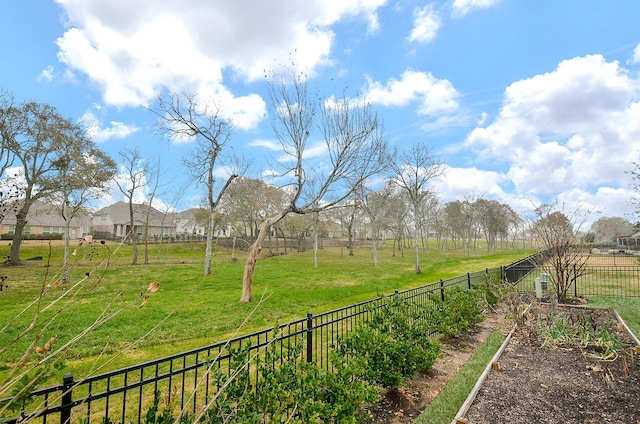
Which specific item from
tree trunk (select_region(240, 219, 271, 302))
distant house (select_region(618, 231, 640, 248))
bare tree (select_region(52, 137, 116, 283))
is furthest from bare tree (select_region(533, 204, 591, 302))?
distant house (select_region(618, 231, 640, 248))

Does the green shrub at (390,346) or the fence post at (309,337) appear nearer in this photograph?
the green shrub at (390,346)

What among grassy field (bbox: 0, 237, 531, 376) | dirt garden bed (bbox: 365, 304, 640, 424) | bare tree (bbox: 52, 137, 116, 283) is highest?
bare tree (bbox: 52, 137, 116, 283)

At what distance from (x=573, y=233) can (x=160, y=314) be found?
12963mm

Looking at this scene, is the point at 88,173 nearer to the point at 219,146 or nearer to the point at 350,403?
the point at 219,146

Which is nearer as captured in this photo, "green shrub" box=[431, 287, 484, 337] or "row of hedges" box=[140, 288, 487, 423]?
"row of hedges" box=[140, 288, 487, 423]

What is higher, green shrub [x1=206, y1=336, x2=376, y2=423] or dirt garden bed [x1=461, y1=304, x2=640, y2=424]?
green shrub [x1=206, y1=336, x2=376, y2=423]

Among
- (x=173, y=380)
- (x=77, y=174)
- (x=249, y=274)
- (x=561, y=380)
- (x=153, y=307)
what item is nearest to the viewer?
(x=561, y=380)

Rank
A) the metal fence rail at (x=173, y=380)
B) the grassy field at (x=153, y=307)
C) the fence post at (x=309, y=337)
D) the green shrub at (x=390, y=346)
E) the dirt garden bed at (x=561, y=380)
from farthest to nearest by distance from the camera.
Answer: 1. the grassy field at (x=153, y=307)
2. the fence post at (x=309, y=337)
3. the green shrub at (x=390, y=346)
4. the dirt garden bed at (x=561, y=380)
5. the metal fence rail at (x=173, y=380)

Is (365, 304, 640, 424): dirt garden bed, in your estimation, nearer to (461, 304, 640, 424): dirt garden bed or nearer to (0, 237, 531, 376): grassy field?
(461, 304, 640, 424): dirt garden bed

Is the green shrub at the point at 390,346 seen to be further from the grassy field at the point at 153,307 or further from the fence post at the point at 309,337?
the grassy field at the point at 153,307

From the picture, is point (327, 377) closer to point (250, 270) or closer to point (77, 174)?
point (250, 270)

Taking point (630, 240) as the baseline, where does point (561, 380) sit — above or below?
below

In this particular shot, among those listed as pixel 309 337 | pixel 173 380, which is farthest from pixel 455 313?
pixel 173 380

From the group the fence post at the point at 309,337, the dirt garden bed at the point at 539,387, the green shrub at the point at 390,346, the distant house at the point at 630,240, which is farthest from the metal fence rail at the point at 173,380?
the distant house at the point at 630,240
